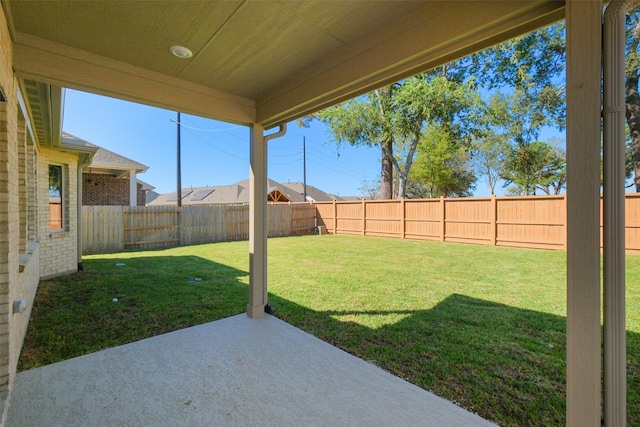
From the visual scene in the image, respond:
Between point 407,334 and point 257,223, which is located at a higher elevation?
point 257,223

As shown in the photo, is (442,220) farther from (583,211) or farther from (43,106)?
(43,106)

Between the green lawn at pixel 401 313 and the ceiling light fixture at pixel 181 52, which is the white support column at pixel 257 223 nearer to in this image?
the green lawn at pixel 401 313

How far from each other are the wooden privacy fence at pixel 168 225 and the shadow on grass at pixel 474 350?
26.1ft

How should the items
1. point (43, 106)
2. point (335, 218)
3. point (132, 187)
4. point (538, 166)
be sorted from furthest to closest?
point (538, 166) → point (335, 218) → point (132, 187) → point (43, 106)

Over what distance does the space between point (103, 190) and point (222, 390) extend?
12.8 m

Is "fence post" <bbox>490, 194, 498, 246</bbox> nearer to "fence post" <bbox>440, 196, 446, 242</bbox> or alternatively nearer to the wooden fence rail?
the wooden fence rail

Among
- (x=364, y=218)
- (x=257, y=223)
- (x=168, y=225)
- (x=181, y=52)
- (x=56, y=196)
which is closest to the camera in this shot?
(x=181, y=52)

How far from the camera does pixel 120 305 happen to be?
14.0 feet

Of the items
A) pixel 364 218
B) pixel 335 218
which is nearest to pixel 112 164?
pixel 335 218

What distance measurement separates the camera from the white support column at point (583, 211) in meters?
1.29

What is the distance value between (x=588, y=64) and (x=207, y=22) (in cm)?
217

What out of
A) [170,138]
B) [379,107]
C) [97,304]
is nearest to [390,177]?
[379,107]

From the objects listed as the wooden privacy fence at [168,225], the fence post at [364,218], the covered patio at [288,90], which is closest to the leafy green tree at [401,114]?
the fence post at [364,218]

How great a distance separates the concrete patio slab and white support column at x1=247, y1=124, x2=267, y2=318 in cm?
77
